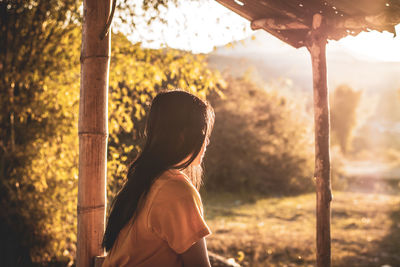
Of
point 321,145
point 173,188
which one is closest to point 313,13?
point 321,145

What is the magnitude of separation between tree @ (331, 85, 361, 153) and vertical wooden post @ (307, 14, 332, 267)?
33.1 m

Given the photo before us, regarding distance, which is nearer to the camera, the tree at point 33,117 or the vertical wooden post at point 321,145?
the vertical wooden post at point 321,145

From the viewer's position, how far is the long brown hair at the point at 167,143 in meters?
1.74

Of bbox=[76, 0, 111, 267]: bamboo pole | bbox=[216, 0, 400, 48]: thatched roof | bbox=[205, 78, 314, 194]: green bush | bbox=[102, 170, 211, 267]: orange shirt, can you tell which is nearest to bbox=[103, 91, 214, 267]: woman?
bbox=[102, 170, 211, 267]: orange shirt

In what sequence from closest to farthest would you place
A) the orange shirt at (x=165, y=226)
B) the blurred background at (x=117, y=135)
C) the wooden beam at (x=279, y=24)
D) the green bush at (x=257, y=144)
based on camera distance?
the orange shirt at (x=165, y=226), the wooden beam at (x=279, y=24), the blurred background at (x=117, y=135), the green bush at (x=257, y=144)

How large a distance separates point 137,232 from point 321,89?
217cm

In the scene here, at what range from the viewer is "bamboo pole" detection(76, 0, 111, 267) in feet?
8.37

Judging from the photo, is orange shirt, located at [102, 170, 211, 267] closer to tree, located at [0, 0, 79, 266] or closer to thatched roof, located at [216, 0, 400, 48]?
thatched roof, located at [216, 0, 400, 48]

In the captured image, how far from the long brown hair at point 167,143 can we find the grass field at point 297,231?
277 cm

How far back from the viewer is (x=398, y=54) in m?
3.11

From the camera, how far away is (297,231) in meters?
9.30

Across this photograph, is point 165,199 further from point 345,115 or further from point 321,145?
point 345,115

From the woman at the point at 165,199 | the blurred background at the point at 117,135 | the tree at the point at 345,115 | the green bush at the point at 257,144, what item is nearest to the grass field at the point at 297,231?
the blurred background at the point at 117,135

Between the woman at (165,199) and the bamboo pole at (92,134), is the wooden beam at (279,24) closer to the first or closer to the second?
the bamboo pole at (92,134)
